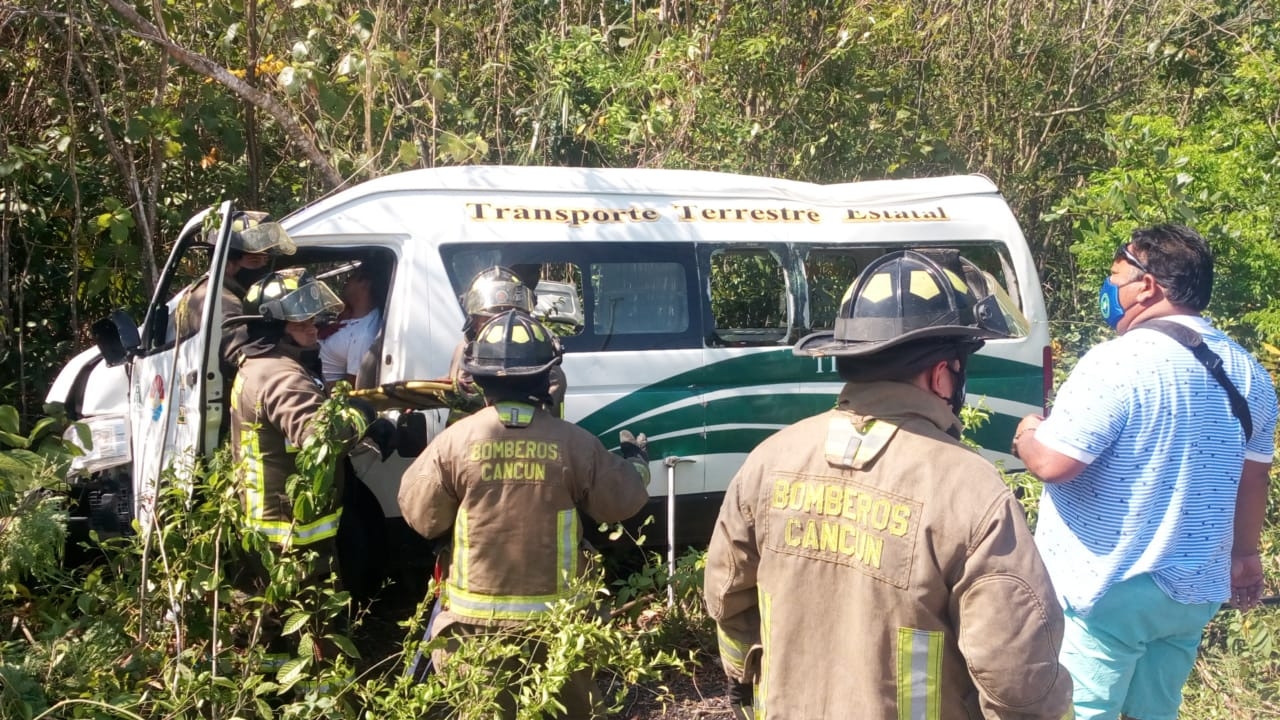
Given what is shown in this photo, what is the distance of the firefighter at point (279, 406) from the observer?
4.11m

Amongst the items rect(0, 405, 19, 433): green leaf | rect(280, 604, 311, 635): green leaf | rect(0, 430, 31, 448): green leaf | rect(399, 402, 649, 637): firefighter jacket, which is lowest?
rect(280, 604, 311, 635): green leaf

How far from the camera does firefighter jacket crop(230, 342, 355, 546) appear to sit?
4113 millimetres

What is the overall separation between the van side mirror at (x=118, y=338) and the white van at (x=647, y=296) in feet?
0.04

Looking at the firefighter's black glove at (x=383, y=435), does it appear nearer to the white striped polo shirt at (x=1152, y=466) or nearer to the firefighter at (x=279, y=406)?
the firefighter at (x=279, y=406)

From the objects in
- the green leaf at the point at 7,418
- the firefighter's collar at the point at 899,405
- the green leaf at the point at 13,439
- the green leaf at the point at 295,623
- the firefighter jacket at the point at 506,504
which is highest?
the firefighter's collar at the point at 899,405

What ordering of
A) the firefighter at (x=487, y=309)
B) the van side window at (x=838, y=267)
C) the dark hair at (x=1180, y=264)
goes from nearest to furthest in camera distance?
1. the dark hair at (x=1180, y=264)
2. the firefighter at (x=487, y=309)
3. the van side window at (x=838, y=267)

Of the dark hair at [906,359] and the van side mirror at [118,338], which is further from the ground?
the van side mirror at [118,338]

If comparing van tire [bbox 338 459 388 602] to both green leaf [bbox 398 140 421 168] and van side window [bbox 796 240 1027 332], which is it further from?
van side window [bbox 796 240 1027 332]

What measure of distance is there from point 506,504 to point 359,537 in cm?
197

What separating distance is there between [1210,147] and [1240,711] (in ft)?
16.0

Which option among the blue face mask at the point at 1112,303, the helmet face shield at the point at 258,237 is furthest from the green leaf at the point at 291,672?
the blue face mask at the point at 1112,303

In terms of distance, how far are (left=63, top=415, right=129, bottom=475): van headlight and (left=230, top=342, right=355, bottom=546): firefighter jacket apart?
1.16 meters

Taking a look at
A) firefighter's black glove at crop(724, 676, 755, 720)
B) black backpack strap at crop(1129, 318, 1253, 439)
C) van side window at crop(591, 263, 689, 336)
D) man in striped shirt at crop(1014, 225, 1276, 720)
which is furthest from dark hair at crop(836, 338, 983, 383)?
van side window at crop(591, 263, 689, 336)

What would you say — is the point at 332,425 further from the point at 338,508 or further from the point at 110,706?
the point at 110,706
